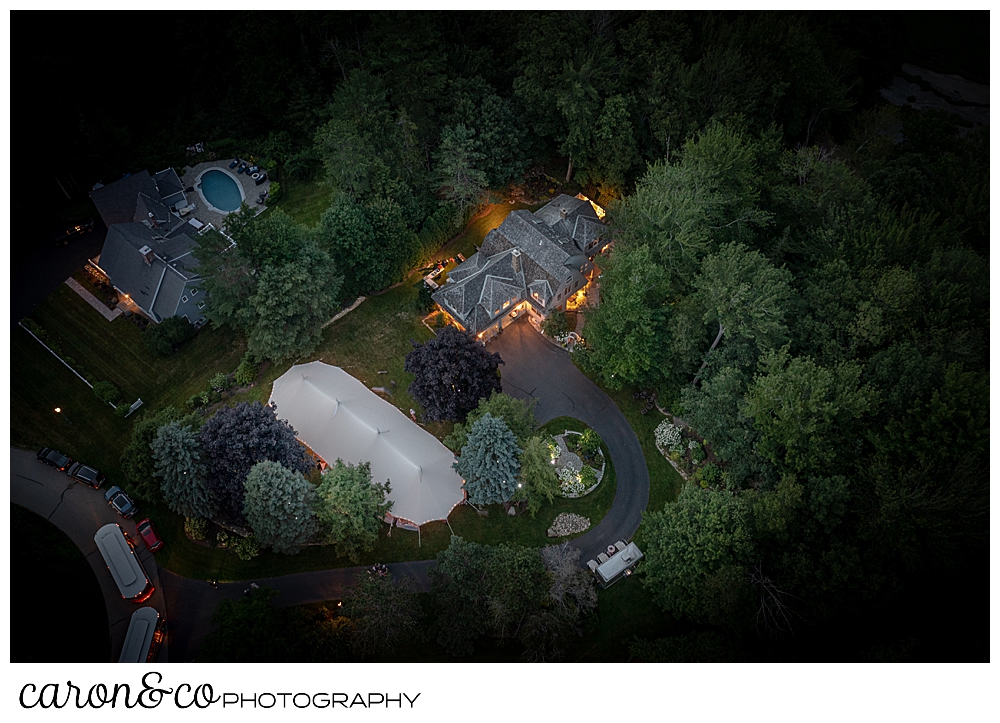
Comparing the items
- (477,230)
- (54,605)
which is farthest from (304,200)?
(54,605)

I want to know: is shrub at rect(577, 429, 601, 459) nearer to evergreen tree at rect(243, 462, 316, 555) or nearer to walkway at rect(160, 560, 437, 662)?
walkway at rect(160, 560, 437, 662)

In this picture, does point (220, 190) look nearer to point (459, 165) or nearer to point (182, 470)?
point (459, 165)

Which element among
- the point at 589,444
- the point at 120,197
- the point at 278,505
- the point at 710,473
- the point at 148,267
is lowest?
the point at 278,505

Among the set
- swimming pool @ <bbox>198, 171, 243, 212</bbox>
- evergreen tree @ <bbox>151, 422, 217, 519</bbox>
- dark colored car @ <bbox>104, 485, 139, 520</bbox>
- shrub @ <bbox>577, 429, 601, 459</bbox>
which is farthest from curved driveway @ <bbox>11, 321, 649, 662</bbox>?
swimming pool @ <bbox>198, 171, 243, 212</bbox>

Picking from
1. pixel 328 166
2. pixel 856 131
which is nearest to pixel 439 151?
pixel 328 166

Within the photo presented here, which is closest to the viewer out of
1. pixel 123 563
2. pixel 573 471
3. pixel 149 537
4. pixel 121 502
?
pixel 123 563

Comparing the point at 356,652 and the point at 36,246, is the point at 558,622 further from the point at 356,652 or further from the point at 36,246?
the point at 36,246

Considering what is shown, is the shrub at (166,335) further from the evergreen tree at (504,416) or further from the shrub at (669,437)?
the shrub at (669,437)

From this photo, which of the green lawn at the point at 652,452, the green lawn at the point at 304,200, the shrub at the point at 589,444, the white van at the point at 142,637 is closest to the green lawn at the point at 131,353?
the green lawn at the point at 304,200
